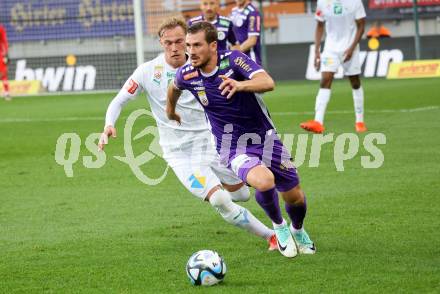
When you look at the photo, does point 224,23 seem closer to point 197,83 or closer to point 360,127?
point 360,127

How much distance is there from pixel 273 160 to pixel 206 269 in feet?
4.39

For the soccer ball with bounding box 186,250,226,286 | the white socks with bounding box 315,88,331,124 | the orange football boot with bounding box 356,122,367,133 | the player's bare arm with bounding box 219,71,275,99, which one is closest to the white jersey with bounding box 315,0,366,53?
the white socks with bounding box 315,88,331,124

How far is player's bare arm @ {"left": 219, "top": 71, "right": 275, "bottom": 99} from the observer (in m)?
7.11

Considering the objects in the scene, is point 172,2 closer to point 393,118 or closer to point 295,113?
point 295,113

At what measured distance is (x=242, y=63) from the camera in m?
7.46

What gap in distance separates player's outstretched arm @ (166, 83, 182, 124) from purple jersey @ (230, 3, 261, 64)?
935 cm

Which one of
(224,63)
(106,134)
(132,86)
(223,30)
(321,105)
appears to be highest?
(224,63)

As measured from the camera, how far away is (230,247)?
7.94 m

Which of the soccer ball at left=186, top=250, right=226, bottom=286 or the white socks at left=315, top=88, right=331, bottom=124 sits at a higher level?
the soccer ball at left=186, top=250, right=226, bottom=286

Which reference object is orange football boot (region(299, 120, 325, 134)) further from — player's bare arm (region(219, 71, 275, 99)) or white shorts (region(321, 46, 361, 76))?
player's bare arm (region(219, 71, 275, 99))

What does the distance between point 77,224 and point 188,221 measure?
3.40ft

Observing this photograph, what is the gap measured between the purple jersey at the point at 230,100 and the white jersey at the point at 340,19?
828 centimetres

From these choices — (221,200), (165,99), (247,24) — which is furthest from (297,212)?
(247,24)

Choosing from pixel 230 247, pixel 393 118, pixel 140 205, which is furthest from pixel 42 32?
pixel 230 247
